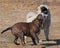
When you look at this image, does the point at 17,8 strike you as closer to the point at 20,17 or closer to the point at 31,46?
the point at 20,17

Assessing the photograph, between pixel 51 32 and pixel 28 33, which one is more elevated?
pixel 28 33

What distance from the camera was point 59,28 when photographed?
1388cm

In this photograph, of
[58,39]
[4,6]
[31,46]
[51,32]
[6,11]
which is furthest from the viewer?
[4,6]

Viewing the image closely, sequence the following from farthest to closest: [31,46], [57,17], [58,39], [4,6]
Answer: [4,6] → [57,17] → [58,39] → [31,46]

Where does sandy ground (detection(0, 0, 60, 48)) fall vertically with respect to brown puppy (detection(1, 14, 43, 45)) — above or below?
below

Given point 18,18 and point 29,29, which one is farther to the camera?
point 18,18

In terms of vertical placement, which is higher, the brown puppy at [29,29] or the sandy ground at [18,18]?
the brown puppy at [29,29]

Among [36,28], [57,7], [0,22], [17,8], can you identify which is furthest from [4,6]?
[36,28]

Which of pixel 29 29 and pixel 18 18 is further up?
pixel 29 29

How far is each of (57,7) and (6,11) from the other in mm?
2828

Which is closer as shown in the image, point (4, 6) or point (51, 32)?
point (51, 32)

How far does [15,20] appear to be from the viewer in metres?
15.7

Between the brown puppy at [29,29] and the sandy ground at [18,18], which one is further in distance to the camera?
the sandy ground at [18,18]

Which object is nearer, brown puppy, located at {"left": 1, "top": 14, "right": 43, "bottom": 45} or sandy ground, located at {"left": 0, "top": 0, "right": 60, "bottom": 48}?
brown puppy, located at {"left": 1, "top": 14, "right": 43, "bottom": 45}
